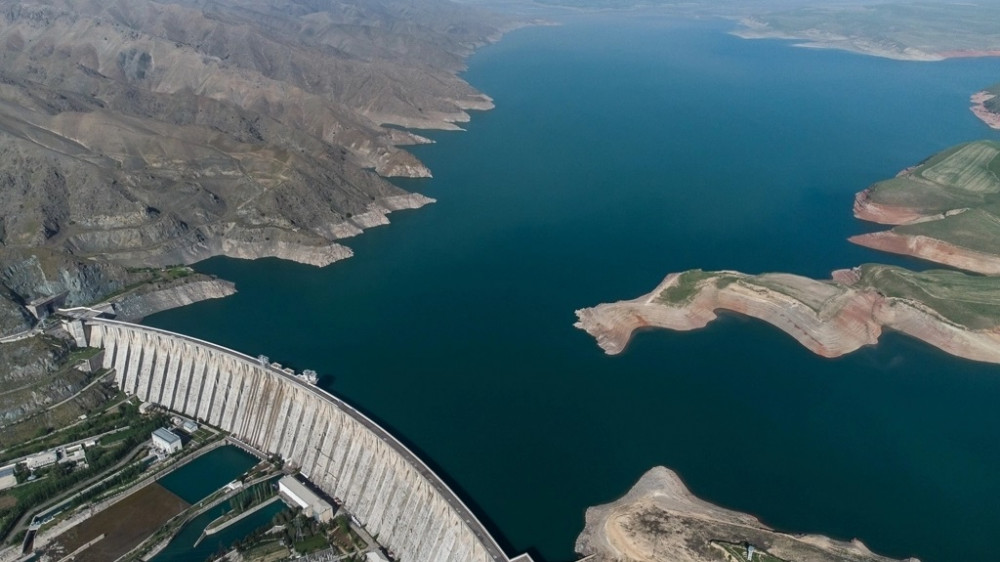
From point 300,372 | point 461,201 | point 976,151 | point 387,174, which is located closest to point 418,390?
point 300,372

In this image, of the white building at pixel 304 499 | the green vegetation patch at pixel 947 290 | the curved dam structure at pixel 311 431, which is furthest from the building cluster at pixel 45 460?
the green vegetation patch at pixel 947 290

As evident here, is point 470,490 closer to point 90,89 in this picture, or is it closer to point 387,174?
point 387,174

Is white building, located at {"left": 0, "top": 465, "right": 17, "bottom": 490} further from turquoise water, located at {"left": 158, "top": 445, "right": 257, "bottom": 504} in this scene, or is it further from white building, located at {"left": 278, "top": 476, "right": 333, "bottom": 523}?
white building, located at {"left": 278, "top": 476, "right": 333, "bottom": 523}

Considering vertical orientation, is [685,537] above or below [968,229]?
below

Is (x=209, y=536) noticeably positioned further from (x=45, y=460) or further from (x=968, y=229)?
(x=968, y=229)

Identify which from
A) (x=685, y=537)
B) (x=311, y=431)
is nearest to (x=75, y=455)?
(x=311, y=431)

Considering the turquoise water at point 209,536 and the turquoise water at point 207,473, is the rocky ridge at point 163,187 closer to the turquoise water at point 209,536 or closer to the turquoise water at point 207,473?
the turquoise water at point 207,473
